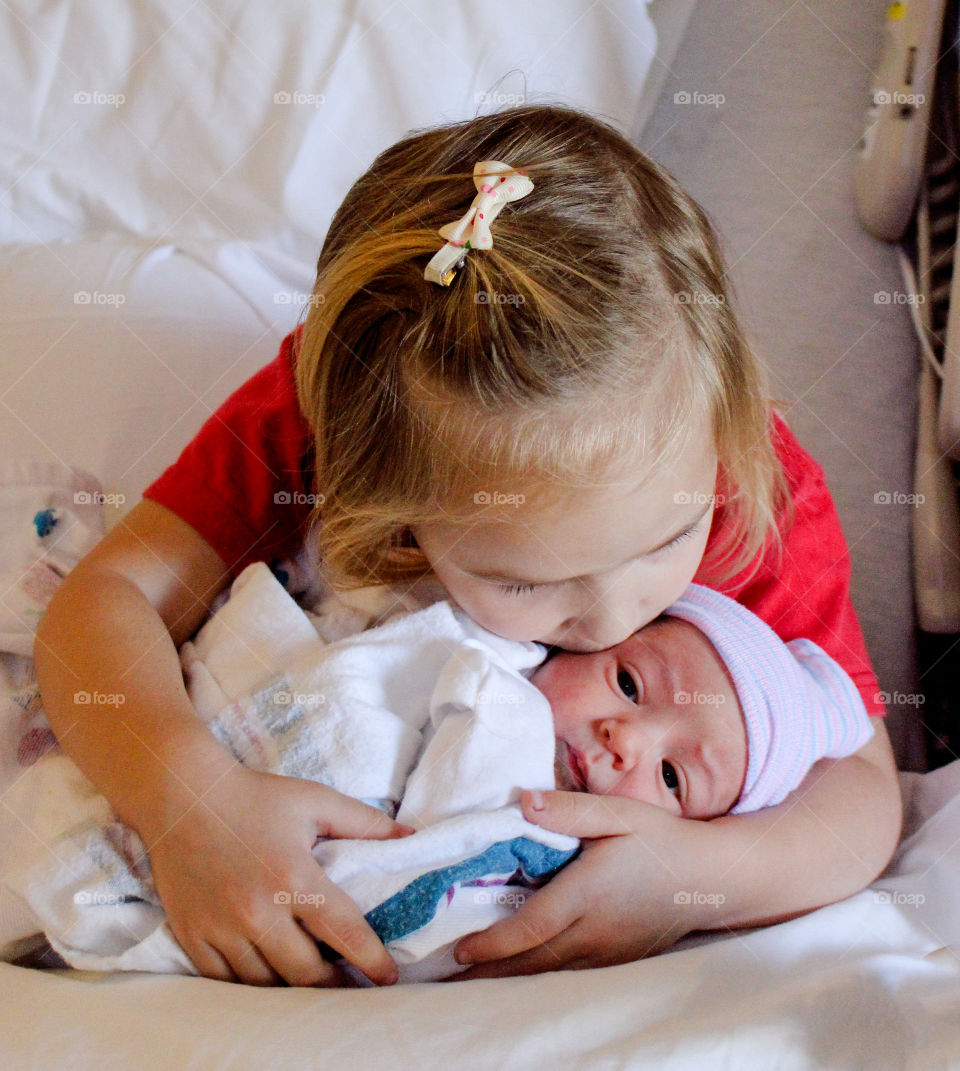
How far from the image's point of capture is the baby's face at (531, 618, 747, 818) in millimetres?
831

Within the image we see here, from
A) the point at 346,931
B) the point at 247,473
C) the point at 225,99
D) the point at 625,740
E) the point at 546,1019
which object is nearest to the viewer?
the point at 546,1019

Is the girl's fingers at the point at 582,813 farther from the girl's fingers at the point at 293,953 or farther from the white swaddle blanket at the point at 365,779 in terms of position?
the girl's fingers at the point at 293,953

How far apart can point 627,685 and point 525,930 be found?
9.2 inches

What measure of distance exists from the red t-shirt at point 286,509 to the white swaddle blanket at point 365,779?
10 cm

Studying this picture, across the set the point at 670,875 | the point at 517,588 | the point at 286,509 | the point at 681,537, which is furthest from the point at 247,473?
the point at 670,875

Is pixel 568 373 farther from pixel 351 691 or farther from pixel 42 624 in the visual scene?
pixel 42 624

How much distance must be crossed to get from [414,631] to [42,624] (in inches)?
13.7

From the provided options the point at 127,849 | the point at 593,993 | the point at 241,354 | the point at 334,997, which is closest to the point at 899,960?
the point at 593,993

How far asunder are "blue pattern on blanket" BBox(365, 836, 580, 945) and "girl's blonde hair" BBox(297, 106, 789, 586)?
10.1 inches

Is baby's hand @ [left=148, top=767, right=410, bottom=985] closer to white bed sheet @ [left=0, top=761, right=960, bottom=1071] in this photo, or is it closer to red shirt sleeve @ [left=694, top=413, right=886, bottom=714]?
white bed sheet @ [left=0, top=761, right=960, bottom=1071]

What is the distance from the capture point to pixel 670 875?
784 millimetres

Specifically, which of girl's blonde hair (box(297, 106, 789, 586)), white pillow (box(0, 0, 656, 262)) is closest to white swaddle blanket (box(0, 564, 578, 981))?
girl's blonde hair (box(297, 106, 789, 586))

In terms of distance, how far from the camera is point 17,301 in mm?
1178

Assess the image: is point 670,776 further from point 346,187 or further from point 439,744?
point 346,187
